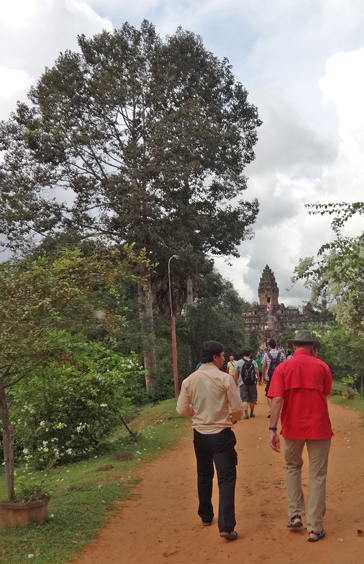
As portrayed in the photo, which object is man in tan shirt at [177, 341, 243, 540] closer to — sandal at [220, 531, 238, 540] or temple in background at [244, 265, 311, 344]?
sandal at [220, 531, 238, 540]

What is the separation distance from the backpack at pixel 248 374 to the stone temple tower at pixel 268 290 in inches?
2031

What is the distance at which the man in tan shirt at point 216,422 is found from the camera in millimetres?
5195

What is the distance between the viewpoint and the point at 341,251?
34.2ft

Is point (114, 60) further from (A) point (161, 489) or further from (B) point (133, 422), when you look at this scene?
(A) point (161, 489)

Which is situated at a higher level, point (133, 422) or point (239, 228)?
point (239, 228)

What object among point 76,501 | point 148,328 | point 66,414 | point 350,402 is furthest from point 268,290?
point 76,501

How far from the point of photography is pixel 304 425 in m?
5.09

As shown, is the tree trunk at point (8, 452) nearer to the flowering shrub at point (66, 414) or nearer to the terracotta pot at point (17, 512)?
the terracotta pot at point (17, 512)

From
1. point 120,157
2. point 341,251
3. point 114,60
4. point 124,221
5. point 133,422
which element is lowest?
point 133,422

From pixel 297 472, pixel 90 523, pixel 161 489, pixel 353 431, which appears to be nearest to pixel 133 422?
pixel 353 431

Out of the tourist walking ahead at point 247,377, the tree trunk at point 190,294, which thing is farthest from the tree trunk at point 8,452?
the tree trunk at point 190,294

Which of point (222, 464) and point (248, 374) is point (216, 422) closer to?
point (222, 464)

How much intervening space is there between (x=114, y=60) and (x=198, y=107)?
18.8 feet

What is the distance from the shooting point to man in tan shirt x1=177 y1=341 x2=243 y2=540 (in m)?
5.20
